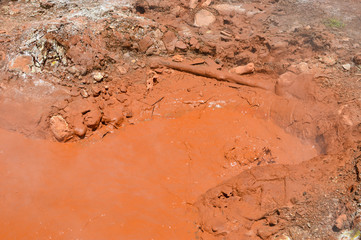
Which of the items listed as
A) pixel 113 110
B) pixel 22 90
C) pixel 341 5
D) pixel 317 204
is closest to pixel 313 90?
pixel 317 204

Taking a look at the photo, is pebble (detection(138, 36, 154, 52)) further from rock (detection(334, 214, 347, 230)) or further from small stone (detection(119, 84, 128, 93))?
rock (detection(334, 214, 347, 230))

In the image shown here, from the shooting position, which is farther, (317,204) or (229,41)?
(229,41)

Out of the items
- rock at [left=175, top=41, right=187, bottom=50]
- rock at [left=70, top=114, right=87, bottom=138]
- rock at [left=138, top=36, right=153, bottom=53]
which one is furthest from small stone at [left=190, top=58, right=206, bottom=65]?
rock at [left=70, top=114, right=87, bottom=138]

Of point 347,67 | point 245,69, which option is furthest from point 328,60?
point 245,69

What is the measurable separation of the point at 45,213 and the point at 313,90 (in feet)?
14.8

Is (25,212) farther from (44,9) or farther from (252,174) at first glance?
(44,9)

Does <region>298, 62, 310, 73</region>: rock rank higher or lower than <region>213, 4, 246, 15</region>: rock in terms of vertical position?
lower

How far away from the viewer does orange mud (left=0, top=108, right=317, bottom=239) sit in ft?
12.2

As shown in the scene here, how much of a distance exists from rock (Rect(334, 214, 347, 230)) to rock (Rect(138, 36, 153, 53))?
14.2ft

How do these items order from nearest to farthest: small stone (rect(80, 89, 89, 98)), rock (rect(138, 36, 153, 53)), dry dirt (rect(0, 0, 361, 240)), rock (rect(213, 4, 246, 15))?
dry dirt (rect(0, 0, 361, 240)), small stone (rect(80, 89, 89, 98)), rock (rect(138, 36, 153, 53)), rock (rect(213, 4, 246, 15))

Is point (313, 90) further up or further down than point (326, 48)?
further down

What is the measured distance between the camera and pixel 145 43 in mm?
5715

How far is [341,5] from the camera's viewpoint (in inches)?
252

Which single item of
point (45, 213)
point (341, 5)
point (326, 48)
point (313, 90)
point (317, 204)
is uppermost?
point (341, 5)
